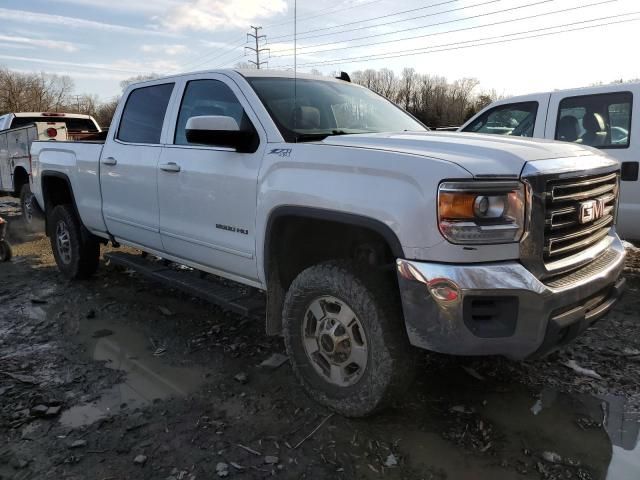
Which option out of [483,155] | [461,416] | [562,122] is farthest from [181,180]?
[562,122]

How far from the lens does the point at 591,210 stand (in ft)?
9.42

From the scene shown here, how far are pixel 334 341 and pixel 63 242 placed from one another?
440 cm

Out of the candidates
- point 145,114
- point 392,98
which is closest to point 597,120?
point 145,114

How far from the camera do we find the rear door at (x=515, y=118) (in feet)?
20.0

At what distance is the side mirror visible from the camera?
3.24 m

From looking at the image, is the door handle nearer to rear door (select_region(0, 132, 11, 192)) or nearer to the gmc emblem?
the gmc emblem

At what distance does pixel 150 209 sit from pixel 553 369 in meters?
3.37

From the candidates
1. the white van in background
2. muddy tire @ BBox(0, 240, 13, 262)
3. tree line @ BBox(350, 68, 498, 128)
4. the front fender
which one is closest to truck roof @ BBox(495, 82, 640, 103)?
the white van in background

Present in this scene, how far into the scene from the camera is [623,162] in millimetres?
5488

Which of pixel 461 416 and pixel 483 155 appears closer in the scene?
pixel 483 155

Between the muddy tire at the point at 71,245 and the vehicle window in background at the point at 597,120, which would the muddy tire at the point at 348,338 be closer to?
the muddy tire at the point at 71,245

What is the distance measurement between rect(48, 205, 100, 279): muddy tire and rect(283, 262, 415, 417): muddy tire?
11.9 ft

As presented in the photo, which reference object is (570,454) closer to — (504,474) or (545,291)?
(504,474)

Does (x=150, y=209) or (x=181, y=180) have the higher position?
(x=181, y=180)
